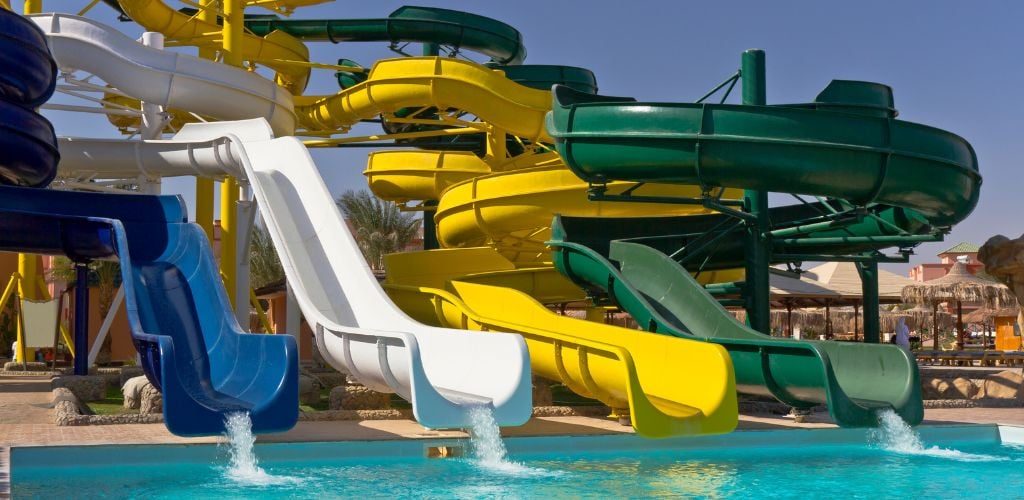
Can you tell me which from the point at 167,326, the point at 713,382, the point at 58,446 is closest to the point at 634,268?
the point at 713,382

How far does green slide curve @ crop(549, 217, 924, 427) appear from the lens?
1020 cm

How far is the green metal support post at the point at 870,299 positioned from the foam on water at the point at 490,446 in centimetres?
777

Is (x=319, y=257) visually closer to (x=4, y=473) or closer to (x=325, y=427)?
(x=325, y=427)

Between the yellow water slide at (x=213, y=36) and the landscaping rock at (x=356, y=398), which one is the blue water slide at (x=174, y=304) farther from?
the yellow water slide at (x=213, y=36)

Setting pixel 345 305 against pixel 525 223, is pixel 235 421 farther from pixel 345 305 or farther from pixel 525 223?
pixel 525 223

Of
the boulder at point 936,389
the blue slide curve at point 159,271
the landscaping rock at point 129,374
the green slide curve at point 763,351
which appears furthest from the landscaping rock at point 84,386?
the boulder at point 936,389

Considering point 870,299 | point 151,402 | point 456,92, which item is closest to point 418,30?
point 456,92

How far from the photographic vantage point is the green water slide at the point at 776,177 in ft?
34.9

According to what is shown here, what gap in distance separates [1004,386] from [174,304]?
1129 cm

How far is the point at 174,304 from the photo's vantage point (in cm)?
1160

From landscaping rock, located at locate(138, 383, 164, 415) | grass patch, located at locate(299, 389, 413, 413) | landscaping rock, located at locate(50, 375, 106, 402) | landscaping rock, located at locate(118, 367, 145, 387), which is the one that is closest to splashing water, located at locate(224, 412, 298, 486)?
landscaping rock, located at locate(138, 383, 164, 415)

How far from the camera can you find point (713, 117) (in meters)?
11.5

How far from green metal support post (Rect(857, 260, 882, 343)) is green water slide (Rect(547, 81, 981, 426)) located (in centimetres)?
199

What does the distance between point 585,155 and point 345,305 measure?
3.14m
